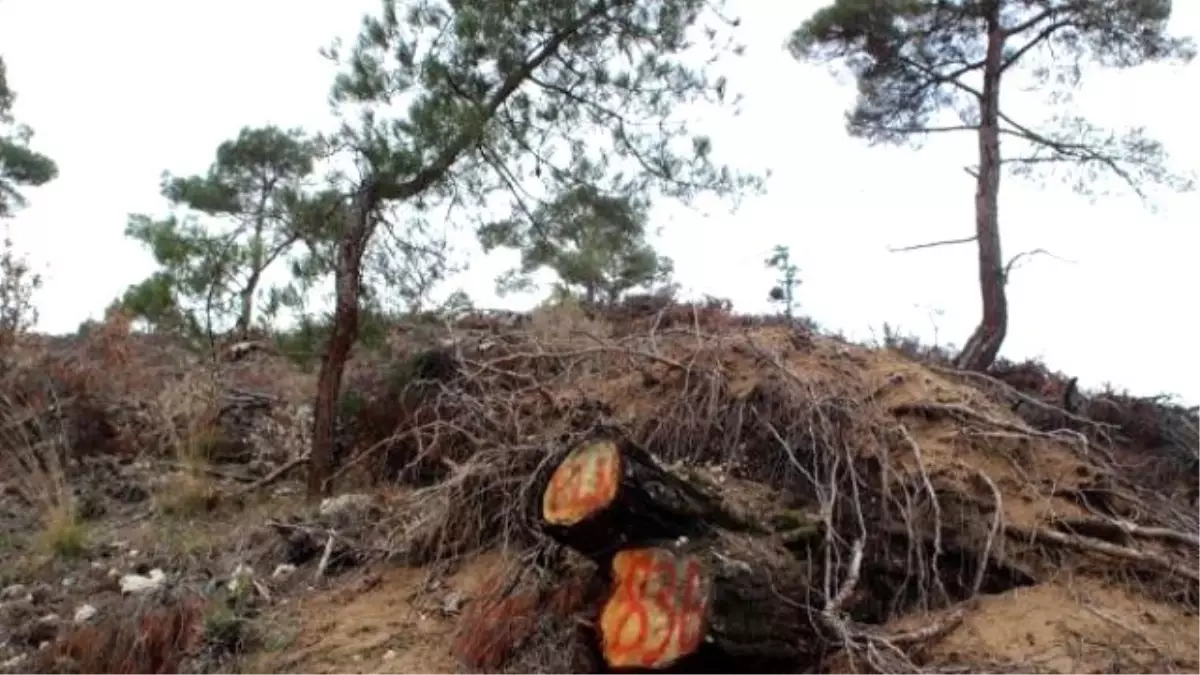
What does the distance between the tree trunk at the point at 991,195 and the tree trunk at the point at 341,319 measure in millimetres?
6812

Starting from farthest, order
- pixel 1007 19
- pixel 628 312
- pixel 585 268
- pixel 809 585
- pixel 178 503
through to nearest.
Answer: pixel 1007 19
pixel 628 312
pixel 585 268
pixel 178 503
pixel 809 585

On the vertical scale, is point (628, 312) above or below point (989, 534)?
above

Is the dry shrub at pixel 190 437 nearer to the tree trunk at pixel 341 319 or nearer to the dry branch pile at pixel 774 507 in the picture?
the tree trunk at pixel 341 319

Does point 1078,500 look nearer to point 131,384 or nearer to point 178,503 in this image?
point 178,503

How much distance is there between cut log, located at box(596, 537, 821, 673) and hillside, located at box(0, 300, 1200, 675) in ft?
0.11

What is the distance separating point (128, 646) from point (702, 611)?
2.55m

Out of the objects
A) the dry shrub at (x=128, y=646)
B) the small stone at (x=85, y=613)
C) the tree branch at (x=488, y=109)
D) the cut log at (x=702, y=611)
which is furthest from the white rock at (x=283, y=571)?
the tree branch at (x=488, y=109)

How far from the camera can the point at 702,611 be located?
165 inches

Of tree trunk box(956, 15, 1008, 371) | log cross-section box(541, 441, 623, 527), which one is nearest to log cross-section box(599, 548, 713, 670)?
log cross-section box(541, 441, 623, 527)

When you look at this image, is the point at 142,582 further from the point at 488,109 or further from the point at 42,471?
the point at 488,109

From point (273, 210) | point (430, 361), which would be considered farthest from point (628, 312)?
point (273, 210)

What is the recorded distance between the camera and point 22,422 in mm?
7824

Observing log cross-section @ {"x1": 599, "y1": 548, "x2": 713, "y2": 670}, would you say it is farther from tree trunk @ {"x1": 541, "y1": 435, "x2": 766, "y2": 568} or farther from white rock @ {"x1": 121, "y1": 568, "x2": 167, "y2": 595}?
white rock @ {"x1": 121, "y1": 568, "x2": 167, "y2": 595}

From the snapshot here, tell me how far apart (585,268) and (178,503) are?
3.10 metres
